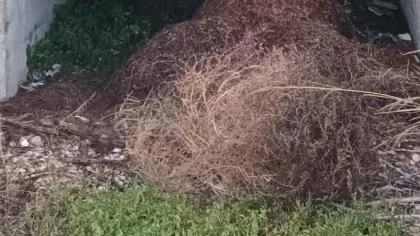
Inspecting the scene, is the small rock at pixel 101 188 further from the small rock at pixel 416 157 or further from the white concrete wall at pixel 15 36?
the small rock at pixel 416 157

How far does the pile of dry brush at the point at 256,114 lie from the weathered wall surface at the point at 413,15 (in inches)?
39.8

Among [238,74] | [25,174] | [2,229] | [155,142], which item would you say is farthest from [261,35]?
[2,229]

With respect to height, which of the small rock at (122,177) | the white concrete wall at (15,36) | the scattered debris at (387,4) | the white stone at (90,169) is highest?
the white concrete wall at (15,36)

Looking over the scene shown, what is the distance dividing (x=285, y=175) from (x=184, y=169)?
0.52 m

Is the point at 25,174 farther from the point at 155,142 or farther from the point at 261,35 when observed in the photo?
the point at 261,35

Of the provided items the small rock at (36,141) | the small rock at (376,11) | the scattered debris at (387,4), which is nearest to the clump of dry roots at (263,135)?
the small rock at (36,141)

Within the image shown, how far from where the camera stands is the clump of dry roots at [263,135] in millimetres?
4027

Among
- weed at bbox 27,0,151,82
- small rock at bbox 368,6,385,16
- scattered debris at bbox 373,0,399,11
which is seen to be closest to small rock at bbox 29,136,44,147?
weed at bbox 27,0,151,82

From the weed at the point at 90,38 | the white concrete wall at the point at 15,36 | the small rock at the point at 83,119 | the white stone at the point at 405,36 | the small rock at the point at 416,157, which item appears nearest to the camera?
the small rock at the point at 416,157

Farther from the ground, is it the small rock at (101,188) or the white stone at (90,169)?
the small rock at (101,188)

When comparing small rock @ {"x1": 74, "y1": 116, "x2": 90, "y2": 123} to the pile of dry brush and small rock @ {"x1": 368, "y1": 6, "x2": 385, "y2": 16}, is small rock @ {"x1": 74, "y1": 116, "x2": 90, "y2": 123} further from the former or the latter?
small rock @ {"x1": 368, "y1": 6, "x2": 385, "y2": 16}

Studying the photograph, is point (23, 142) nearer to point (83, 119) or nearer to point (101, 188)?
point (83, 119)

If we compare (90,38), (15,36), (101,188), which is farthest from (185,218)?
(90,38)

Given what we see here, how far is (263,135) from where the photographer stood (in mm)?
4105
